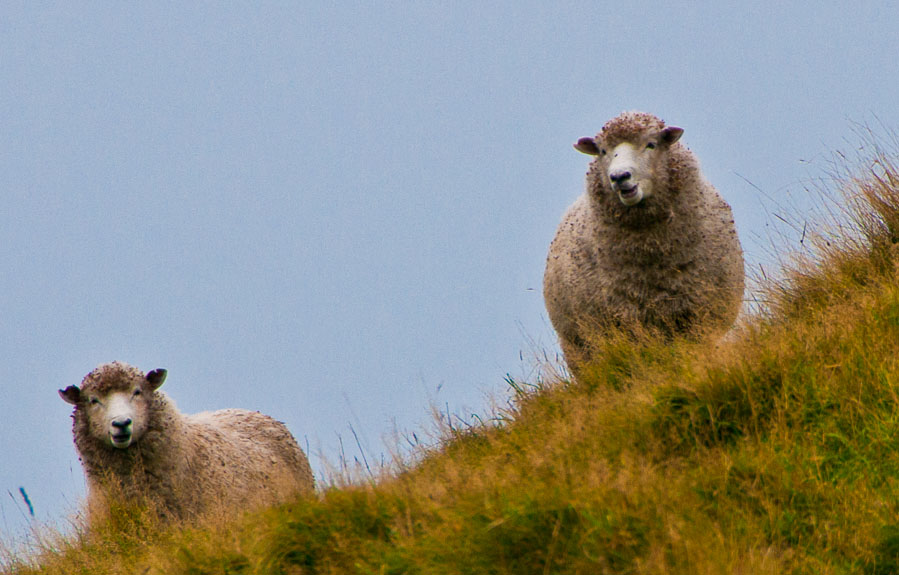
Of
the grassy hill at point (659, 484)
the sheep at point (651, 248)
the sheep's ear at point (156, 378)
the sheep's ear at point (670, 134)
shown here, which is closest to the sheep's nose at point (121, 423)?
the sheep's ear at point (156, 378)

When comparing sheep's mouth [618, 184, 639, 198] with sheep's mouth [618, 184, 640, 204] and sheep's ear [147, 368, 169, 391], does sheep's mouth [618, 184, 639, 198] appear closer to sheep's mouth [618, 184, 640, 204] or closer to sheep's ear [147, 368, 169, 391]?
sheep's mouth [618, 184, 640, 204]

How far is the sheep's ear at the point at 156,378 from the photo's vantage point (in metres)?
8.76

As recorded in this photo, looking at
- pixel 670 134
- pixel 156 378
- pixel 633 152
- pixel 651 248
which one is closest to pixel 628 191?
pixel 633 152

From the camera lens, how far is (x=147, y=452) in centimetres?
866

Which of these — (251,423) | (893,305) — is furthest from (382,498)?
(251,423)

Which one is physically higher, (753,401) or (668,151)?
(668,151)

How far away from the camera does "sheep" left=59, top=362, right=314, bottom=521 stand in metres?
8.47

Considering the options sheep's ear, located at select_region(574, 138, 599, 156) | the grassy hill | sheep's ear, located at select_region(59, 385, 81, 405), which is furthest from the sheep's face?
sheep's ear, located at select_region(59, 385, 81, 405)

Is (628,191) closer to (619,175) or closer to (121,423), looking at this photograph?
(619,175)

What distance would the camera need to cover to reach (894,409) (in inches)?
217

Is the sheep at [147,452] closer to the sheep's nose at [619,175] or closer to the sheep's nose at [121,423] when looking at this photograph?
the sheep's nose at [121,423]

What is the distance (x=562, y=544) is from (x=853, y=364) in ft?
7.73

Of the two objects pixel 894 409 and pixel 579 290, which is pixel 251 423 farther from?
pixel 894 409

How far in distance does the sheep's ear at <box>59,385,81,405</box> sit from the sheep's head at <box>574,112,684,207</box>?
4.62 metres
